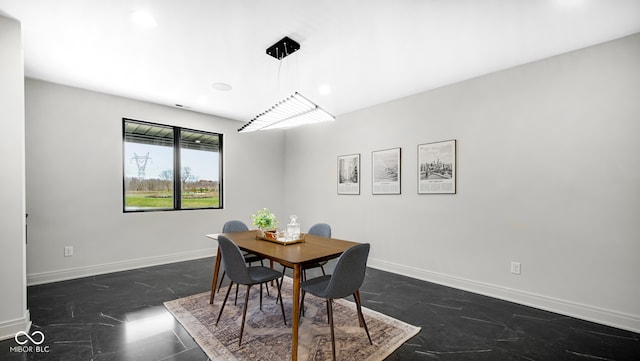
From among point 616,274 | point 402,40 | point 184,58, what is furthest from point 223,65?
point 616,274

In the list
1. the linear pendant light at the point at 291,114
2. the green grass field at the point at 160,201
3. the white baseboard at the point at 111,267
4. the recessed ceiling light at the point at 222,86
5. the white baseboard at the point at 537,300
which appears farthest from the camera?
the green grass field at the point at 160,201

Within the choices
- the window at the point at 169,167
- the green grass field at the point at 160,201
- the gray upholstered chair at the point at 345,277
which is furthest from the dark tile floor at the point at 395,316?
the window at the point at 169,167

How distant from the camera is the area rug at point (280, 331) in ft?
6.84

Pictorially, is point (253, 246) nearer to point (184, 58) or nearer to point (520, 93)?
point (184, 58)

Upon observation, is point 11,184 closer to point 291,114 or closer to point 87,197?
point 87,197

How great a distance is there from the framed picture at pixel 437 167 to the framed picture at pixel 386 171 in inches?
14.4

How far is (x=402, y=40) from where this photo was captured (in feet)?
8.46

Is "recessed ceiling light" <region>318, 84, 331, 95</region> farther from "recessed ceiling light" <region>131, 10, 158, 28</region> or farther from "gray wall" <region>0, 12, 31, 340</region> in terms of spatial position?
"gray wall" <region>0, 12, 31, 340</region>

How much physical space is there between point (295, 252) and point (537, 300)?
104 inches

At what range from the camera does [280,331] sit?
95.0 inches

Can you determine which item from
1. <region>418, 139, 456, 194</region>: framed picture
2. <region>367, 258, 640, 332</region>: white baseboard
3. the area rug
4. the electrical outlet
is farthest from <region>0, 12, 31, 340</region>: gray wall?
the electrical outlet

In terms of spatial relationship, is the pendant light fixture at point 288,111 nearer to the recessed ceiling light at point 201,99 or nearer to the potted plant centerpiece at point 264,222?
the potted plant centerpiece at point 264,222

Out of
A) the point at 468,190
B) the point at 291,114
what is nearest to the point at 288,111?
the point at 291,114

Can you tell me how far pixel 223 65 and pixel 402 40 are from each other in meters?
1.93
